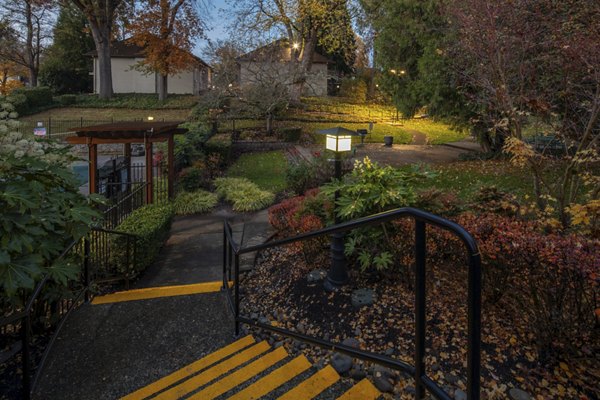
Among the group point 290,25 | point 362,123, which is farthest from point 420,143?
point 290,25

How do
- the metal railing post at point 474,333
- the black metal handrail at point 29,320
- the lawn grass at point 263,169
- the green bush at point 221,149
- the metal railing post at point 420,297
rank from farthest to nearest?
the green bush at point 221,149
the lawn grass at point 263,169
the black metal handrail at point 29,320
the metal railing post at point 420,297
the metal railing post at point 474,333

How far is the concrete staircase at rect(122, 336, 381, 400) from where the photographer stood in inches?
100

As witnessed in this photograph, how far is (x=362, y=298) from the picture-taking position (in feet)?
12.1

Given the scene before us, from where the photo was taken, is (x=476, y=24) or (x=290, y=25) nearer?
(x=476, y=24)

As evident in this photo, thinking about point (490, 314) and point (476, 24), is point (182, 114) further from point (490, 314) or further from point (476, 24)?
point (490, 314)

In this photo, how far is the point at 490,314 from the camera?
124 inches

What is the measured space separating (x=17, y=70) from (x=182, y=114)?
63.7 ft

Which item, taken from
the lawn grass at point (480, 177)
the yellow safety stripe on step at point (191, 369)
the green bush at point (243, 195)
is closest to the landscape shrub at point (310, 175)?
the green bush at point (243, 195)

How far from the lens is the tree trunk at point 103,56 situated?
85.3ft

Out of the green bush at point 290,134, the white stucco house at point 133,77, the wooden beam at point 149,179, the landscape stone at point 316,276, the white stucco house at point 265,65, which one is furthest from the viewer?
the white stucco house at point 133,77

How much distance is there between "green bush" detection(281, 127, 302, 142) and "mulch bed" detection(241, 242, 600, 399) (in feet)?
47.0

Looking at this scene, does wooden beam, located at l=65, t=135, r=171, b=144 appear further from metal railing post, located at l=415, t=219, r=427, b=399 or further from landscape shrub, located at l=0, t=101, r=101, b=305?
metal railing post, located at l=415, t=219, r=427, b=399

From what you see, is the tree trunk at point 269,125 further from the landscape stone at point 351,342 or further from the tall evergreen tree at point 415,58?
the landscape stone at point 351,342

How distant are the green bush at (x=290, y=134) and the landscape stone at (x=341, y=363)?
16284mm
